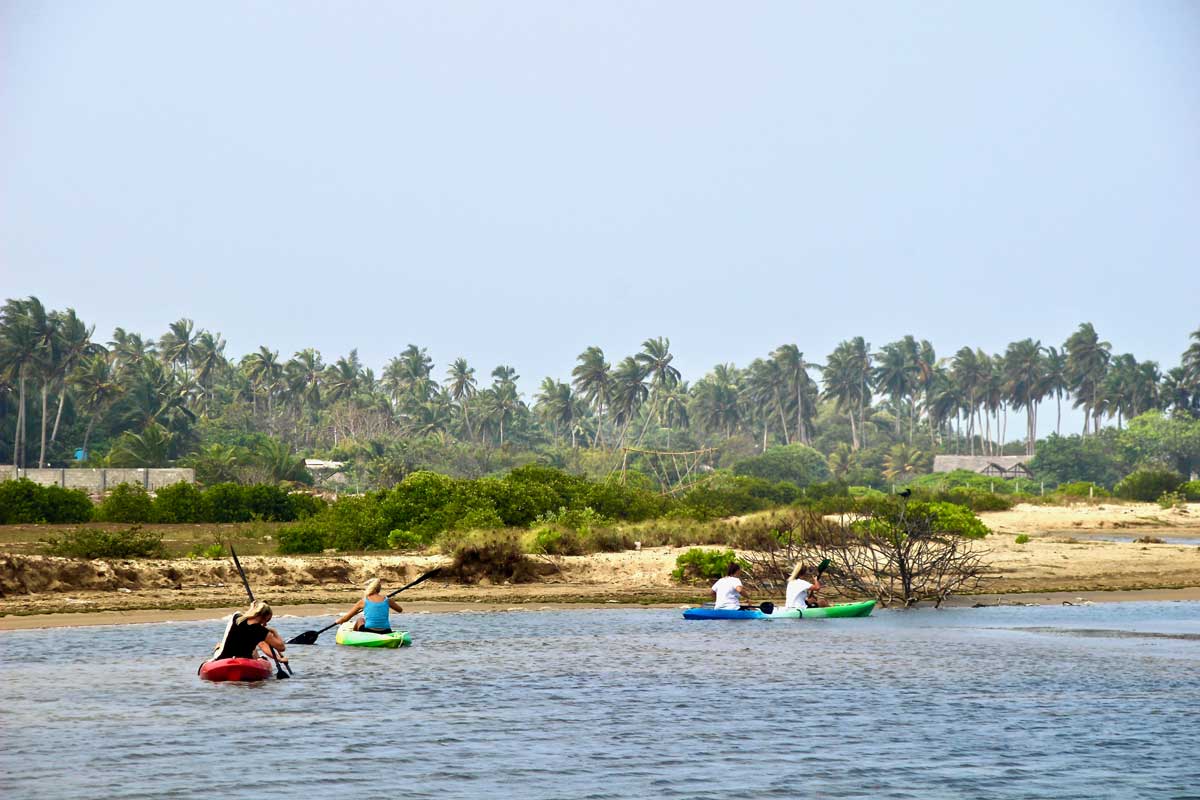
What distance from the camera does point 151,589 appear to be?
1485 inches

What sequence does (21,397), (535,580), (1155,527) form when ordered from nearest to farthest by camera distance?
(535,580) < (1155,527) < (21,397)

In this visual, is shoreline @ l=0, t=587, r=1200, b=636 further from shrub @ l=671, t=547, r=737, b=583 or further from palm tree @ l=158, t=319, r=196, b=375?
palm tree @ l=158, t=319, r=196, b=375

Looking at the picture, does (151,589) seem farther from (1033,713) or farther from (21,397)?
(21,397)

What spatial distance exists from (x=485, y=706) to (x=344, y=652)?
7.40m

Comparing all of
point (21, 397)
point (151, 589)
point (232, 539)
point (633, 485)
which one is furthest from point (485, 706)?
point (21, 397)

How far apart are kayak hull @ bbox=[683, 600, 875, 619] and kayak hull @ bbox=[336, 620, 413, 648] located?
8513 millimetres

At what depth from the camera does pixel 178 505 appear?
2566 inches

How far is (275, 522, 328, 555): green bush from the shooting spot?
48.6 metres

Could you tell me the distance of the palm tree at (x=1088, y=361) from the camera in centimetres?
17838

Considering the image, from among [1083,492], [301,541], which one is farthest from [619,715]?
[1083,492]

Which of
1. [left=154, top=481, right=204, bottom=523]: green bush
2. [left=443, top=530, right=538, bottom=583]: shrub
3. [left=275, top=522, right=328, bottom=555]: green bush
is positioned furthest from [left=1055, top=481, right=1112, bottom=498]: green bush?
[left=443, top=530, right=538, bottom=583]: shrub

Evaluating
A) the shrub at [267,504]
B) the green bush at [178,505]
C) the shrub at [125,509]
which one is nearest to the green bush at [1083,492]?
the shrub at [267,504]

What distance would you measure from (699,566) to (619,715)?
22.0 m

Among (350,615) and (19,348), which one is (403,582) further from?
(19,348)
